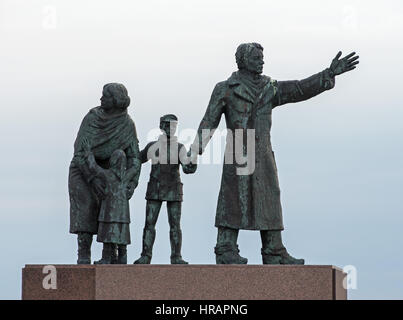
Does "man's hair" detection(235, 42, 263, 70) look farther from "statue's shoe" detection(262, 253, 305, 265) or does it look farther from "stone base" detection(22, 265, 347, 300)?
"stone base" detection(22, 265, 347, 300)

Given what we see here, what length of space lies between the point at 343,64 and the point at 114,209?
12.3ft

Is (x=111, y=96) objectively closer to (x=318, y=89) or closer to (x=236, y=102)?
(x=236, y=102)

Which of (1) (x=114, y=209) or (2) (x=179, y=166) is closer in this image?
(1) (x=114, y=209)

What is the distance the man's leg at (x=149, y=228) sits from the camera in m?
17.9

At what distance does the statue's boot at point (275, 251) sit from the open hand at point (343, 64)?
7.82 ft

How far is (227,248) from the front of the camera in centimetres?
1755

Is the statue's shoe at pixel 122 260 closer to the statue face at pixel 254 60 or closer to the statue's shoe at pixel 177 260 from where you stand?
the statue's shoe at pixel 177 260

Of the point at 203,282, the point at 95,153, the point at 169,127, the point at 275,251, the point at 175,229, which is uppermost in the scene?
the point at 169,127

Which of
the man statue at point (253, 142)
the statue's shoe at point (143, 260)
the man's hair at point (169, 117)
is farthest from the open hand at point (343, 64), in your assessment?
the statue's shoe at point (143, 260)

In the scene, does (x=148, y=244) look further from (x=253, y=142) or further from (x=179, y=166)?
(x=253, y=142)

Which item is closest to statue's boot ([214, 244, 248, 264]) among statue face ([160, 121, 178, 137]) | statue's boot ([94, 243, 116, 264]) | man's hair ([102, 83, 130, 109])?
statue's boot ([94, 243, 116, 264])

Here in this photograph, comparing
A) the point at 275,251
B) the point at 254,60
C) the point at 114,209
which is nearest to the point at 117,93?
the point at 114,209

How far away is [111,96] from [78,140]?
77 centimetres
